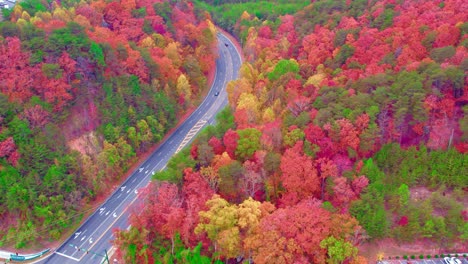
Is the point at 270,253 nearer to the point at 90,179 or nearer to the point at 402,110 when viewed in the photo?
the point at 402,110

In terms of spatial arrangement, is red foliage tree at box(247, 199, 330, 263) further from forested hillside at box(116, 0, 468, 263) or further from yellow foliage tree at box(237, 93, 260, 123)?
yellow foliage tree at box(237, 93, 260, 123)

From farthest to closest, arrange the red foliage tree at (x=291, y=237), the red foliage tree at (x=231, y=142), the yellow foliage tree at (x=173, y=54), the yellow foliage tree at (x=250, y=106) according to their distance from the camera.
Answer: the yellow foliage tree at (x=173, y=54) < the yellow foliage tree at (x=250, y=106) < the red foliage tree at (x=231, y=142) < the red foliage tree at (x=291, y=237)

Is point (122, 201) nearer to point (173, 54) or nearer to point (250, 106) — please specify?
point (250, 106)

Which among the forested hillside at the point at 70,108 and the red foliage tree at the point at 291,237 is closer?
the red foliage tree at the point at 291,237

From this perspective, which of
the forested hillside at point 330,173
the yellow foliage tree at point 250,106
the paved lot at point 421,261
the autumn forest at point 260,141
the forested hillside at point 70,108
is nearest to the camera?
the forested hillside at point 330,173

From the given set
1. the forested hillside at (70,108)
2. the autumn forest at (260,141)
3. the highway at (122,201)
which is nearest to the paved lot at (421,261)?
the autumn forest at (260,141)

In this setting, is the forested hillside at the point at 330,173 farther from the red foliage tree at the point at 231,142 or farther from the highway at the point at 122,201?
the highway at the point at 122,201
